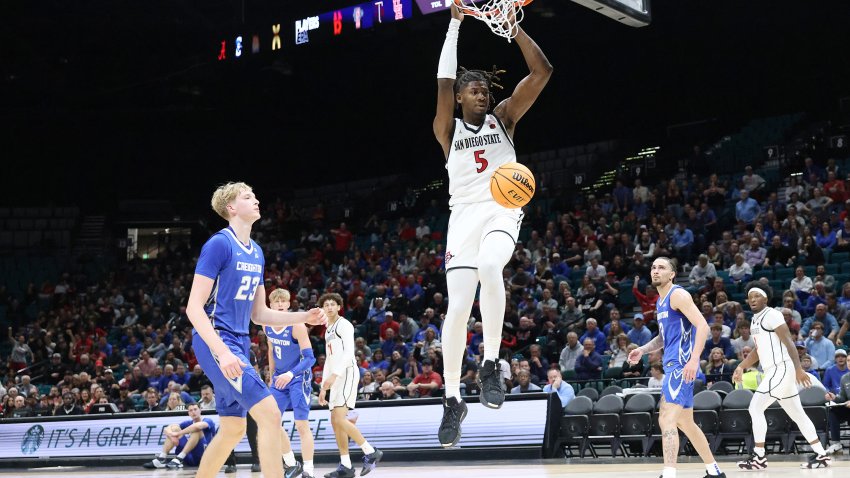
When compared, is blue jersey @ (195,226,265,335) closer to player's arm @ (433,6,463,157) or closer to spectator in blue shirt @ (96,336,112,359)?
player's arm @ (433,6,463,157)

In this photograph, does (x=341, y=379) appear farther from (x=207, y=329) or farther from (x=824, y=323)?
(x=824, y=323)

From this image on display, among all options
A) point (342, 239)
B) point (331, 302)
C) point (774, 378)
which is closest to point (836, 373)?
point (774, 378)

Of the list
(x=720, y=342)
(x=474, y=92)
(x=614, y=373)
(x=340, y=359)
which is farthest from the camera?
(x=614, y=373)

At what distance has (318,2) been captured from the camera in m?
22.7

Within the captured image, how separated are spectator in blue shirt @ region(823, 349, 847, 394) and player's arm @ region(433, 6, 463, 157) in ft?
28.4

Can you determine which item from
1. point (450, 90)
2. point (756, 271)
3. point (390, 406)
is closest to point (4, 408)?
point (390, 406)

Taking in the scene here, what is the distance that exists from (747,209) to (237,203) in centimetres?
1380

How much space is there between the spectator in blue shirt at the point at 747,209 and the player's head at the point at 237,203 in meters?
13.5

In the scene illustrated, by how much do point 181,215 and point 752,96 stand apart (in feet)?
60.1

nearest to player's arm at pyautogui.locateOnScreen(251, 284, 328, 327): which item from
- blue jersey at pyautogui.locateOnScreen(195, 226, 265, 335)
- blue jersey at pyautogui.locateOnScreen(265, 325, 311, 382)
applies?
blue jersey at pyautogui.locateOnScreen(195, 226, 265, 335)

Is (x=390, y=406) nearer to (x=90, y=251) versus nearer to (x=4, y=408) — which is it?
(x=4, y=408)

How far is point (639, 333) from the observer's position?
1469cm

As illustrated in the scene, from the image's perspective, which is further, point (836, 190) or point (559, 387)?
point (836, 190)

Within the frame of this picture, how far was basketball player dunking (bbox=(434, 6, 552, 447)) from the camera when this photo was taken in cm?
564
